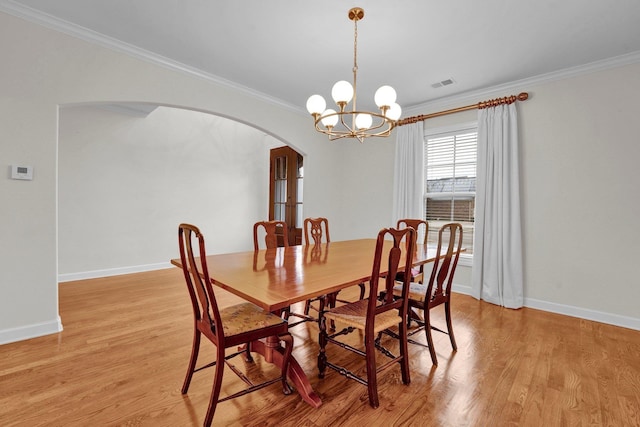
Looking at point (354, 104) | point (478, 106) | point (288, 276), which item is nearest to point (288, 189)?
point (478, 106)

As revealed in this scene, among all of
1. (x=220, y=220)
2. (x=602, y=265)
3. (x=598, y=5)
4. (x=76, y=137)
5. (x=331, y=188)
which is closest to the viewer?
(x=598, y=5)

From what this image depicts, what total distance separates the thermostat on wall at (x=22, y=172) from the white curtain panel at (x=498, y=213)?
15.1 feet

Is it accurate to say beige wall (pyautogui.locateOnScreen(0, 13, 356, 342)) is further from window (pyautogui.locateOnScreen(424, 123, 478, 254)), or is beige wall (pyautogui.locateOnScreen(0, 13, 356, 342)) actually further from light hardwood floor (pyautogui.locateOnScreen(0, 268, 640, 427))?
window (pyautogui.locateOnScreen(424, 123, 478, 254))

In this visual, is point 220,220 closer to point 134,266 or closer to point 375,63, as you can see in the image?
point 134,266

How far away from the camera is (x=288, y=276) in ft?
5.49

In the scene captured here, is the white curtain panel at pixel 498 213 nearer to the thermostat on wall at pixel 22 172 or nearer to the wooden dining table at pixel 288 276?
the wooden dining table at pixel 288 276

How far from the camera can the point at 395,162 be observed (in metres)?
4.49

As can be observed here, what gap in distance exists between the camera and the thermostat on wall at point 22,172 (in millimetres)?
2350

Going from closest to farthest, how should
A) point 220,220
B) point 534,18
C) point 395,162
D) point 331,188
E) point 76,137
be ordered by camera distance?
point 534,18
point 76,137
point 395,162
point 331,188
point 220,220

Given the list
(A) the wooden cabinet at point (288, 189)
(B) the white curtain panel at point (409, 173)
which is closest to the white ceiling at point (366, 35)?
(B) the white curtain panel at point (409, 173)

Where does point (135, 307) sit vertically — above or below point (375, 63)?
below

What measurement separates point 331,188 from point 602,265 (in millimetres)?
3615

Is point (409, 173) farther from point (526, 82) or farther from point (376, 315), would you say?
point (376, 315)

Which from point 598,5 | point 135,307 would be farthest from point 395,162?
point 135,307
